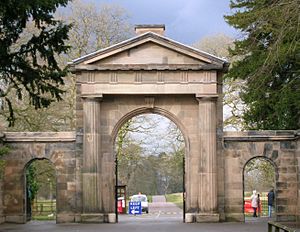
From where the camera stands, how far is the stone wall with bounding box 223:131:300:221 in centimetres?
3094

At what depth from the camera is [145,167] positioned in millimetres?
76062

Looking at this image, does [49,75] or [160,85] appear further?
[160,85]

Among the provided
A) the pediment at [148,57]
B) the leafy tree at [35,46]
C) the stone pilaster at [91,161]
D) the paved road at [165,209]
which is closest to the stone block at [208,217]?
the stone pilaster at [91,161]

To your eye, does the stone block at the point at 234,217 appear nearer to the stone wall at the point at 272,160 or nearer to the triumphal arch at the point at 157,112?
the triumphal arch at the point at 157,112

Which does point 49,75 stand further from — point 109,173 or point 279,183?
point 279,183

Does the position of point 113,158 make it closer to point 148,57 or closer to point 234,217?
point 148,57

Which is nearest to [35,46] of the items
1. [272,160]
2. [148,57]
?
[148,57]

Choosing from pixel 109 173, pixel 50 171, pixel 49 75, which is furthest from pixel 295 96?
pixel 50 171

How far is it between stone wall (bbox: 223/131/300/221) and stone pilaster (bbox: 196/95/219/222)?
85 centimetres

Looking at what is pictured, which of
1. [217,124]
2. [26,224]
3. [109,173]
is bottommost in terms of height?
[26,224]

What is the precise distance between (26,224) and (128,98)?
6832 millimetres

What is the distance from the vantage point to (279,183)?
31156 millimetres

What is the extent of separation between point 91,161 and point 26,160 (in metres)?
3.02

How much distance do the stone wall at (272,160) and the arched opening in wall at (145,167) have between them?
8.22 feet
